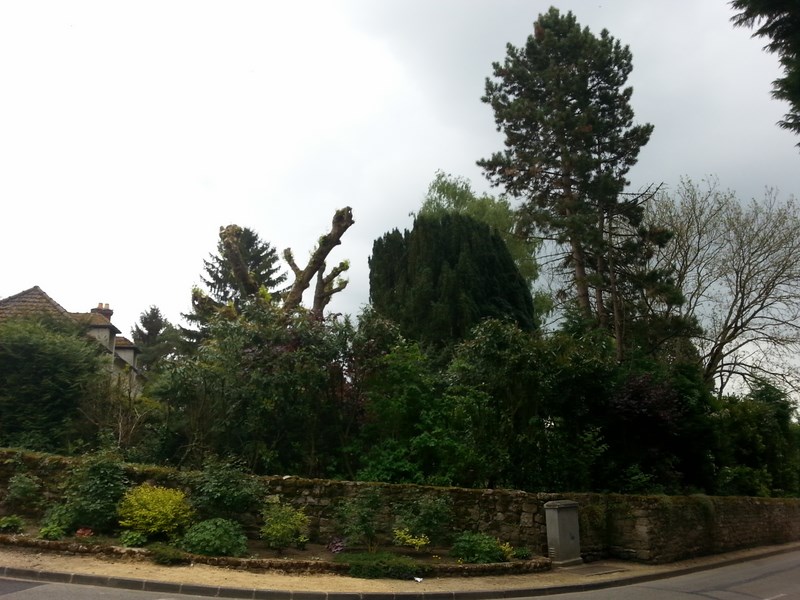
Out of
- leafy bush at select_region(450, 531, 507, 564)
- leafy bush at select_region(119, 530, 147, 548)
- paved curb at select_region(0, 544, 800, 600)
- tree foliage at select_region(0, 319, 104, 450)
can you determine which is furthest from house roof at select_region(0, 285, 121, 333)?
leafy bush at select_region(450, 531, 507, 564)

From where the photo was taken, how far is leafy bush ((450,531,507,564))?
11430 millimetres

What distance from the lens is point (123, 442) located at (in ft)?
49.3

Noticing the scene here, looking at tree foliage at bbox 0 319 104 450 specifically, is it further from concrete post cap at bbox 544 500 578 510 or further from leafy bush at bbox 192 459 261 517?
concrete post cap at bbox 544 500 578 510

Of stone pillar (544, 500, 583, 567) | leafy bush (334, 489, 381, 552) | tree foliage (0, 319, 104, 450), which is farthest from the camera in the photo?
tree foliage (0, 319, 104, 450)

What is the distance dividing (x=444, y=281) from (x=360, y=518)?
41.1ft

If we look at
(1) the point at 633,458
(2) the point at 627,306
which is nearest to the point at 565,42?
(2) the point at 627,306

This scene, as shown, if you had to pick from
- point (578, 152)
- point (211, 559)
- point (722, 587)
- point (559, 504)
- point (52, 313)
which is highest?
point (578, 152)

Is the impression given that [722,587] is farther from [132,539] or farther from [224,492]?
[132,539]

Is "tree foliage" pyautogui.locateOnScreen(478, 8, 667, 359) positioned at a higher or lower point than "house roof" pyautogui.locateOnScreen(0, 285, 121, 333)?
higher

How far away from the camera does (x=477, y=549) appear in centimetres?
1152

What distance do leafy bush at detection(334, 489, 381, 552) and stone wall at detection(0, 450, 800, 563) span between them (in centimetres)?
30

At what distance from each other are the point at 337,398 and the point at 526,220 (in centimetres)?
1234

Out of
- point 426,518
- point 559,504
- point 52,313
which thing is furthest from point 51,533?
point 52,313

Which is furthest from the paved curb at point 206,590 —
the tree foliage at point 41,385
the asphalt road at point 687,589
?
the tree foliage at point 41,385
